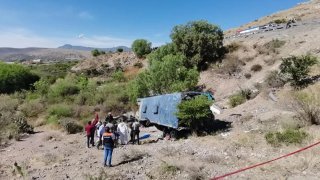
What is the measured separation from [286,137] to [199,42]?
35.9 metres

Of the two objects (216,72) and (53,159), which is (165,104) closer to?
(53,159)

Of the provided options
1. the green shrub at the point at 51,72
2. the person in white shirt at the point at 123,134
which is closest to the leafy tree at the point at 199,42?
the green shrub at the point at 51,72

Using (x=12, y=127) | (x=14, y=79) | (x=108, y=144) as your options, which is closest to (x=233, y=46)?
(x=12, y=127)

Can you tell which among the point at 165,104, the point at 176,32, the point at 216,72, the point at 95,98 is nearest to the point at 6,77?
the point at 95,98

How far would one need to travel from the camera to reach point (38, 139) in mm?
26703

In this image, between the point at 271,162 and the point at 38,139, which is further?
the point at 38,139

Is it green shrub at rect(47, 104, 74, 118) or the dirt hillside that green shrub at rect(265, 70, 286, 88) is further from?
green shrub at rect(47, 104, 74, 118)

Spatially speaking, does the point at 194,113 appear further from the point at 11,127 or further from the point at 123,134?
the point at 11,127

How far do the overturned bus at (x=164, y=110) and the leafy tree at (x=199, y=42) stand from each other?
77.3 ft

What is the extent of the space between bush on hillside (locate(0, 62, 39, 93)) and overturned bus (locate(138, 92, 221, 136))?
41.1 m

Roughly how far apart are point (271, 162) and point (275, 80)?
16918 mm

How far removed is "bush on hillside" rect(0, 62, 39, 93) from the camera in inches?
2476

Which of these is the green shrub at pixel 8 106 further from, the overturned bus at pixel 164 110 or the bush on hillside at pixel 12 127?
the overturned bus at pixel 164 110

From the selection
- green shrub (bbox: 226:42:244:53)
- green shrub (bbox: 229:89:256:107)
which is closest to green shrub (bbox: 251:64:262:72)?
green shrub (bbox: 226:42:244:53)
